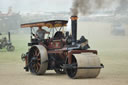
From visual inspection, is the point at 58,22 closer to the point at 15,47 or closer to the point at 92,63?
the point at 92,63

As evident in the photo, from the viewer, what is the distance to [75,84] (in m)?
13.7

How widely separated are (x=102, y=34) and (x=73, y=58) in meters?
17.6

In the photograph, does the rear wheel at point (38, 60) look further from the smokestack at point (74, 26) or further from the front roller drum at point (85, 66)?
the front roller drum at point (85, 66)

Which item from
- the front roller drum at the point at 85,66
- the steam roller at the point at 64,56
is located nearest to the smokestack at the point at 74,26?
the steam roller at the point at 64,56

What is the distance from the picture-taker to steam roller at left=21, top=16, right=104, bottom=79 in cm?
1550

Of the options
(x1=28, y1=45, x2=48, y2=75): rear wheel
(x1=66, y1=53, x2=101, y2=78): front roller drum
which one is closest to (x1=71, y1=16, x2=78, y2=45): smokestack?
(x1=66, y1=53, x2=101, y2=78): front roller drum

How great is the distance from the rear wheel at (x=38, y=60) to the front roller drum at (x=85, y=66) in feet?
6.29

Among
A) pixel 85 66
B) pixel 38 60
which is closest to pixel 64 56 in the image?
pixel 38 60

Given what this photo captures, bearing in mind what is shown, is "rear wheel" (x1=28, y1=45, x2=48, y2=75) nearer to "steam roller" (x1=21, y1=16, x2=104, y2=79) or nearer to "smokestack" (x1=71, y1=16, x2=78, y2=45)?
"steam roller" (x1=21, y1=16, x2=104, y2=79)

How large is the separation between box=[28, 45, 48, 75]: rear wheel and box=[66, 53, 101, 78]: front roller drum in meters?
1.92

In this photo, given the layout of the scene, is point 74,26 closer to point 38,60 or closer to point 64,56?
point 64,56

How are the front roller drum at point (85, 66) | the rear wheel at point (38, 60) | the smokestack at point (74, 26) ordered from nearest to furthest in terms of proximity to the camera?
the front roller drum at point (85, 66), the smokestack at point (74, 26), the rear wheel at point (38, 60)

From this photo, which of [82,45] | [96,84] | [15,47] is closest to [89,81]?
[96,84]

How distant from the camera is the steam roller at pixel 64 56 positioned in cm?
1550
